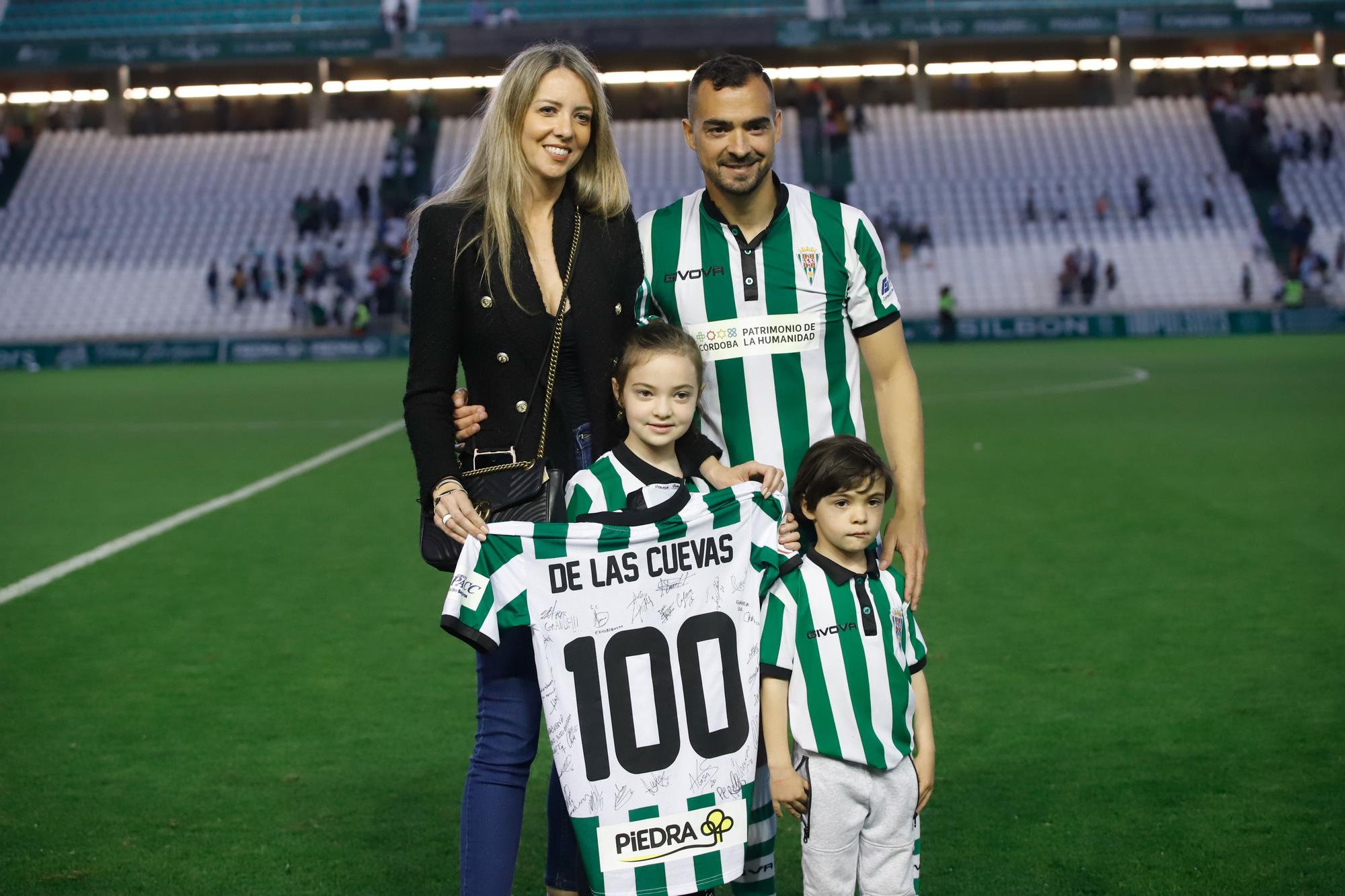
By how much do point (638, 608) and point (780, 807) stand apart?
53 cm

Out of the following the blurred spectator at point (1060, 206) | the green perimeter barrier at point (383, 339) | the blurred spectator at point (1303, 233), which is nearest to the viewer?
the green perimeter barrier at point (383, 339)

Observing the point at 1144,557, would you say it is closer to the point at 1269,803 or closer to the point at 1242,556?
the point at 1242,556

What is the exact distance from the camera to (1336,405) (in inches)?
597

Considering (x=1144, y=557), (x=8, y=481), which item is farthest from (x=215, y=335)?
→ (x=1144, y=557)

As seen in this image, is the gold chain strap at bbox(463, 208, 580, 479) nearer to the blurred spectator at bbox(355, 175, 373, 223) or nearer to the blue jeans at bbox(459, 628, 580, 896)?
the blue jeans at bbox(459, 628, 580, 896)

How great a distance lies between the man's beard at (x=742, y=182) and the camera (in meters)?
3.32

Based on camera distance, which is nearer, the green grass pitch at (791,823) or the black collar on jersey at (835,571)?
the black collar on jersey at (835,571)

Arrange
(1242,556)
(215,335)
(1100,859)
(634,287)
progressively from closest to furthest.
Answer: (634,287) → (1100,859) → (1242,556) → (215,335)

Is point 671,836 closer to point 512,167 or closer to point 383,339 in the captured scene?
point 512,167

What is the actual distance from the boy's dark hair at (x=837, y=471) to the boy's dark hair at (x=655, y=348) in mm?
315

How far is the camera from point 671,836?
3.19m

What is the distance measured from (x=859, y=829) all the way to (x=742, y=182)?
147 centimetres

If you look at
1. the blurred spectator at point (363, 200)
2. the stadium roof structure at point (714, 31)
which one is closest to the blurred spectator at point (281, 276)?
the blurred spectator at point (363, 200)

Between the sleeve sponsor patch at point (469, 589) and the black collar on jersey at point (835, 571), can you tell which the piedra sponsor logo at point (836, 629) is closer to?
Result: the black collar on jersey at point (835, 571)
